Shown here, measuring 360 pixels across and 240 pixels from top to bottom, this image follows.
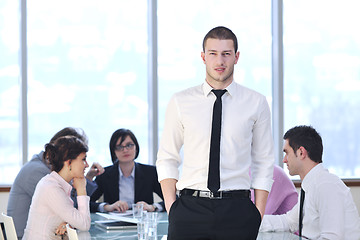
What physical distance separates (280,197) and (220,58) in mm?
1990

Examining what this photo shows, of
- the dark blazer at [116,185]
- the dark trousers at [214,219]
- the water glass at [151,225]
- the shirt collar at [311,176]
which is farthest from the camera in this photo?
the dark blazer at [116,185]

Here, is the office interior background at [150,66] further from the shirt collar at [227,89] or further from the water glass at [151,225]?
the shirt collar at [227,89]

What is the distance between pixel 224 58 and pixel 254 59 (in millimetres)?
4086

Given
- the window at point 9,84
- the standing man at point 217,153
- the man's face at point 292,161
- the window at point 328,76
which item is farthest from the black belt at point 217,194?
the window at point 328,76

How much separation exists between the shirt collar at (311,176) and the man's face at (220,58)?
1.21 metres

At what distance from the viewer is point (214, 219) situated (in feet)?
7.53

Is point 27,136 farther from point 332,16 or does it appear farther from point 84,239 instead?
point 332,16

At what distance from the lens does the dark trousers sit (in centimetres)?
230

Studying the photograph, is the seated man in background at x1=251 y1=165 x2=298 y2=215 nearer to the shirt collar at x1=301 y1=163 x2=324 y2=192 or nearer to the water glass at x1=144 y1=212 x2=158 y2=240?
the shirt collar at x1=301 y1=163 x2=324 y2=192

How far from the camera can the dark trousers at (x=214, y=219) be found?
230 centimetres

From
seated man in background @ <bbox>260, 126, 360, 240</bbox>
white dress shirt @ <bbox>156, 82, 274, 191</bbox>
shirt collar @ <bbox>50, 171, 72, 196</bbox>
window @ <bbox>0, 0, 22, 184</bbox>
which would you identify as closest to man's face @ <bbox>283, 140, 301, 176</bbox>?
seated man in background @ <bbox>260, 126, 360, 240</bbox>

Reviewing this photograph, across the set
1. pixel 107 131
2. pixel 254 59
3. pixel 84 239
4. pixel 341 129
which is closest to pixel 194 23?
pixel 254 59

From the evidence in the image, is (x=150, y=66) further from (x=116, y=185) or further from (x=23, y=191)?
(x=23, y=191)

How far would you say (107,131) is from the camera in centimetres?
615
